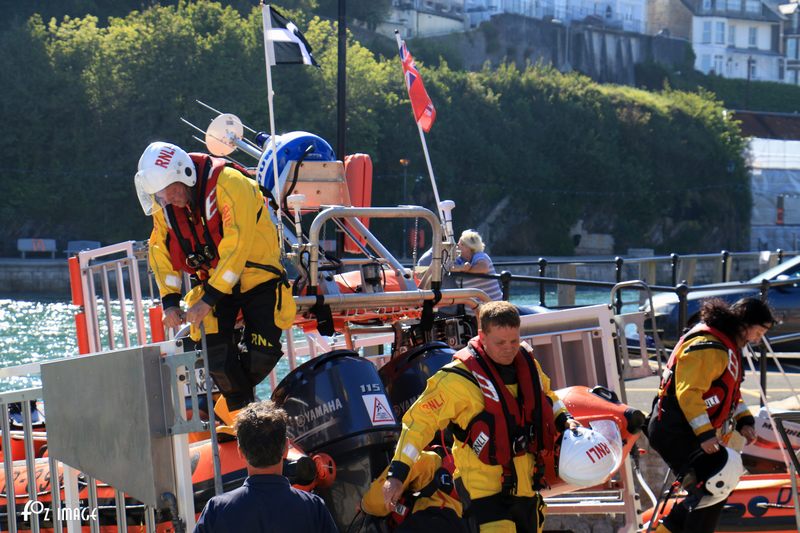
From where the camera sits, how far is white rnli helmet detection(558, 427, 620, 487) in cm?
509

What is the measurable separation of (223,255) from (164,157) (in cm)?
60

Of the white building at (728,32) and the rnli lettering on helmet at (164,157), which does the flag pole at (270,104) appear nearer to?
the rnli lettering on helmet at (164,157)

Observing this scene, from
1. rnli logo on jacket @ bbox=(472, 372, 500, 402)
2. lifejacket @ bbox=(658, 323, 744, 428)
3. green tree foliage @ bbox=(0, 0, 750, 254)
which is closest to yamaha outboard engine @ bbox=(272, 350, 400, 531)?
rnli logo on jacket @ bbox=(472, 372, 500, 402)

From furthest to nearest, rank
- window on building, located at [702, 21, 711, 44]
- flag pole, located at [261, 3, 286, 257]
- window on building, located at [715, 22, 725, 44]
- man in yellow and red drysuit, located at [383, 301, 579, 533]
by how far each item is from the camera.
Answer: window on building, located at [715, 22, 725, 44]
window on building, located at [702, 21, 711, 44]
flag pole, located at [261, 3, 286, 257]
man in yellow and red drysuit, located at [383, 301, 579, 533]

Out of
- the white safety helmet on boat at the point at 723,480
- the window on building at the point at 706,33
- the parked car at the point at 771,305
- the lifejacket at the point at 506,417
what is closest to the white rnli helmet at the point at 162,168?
the lifejacket at the point at 506,417

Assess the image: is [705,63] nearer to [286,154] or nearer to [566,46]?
[566,46]

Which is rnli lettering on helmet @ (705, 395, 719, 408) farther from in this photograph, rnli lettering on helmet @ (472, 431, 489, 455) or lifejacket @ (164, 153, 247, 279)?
lifejacket @ (164, 153, 247, 279)

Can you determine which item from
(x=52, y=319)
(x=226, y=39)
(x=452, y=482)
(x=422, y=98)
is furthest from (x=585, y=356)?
(x=226, y=39)

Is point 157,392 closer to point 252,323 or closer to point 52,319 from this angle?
point 252,323

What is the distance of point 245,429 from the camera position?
150 inches

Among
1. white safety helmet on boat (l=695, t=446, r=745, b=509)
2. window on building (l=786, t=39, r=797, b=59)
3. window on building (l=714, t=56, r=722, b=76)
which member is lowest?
white safety helmet on boat (l=695, t=446, r=745, b=509)

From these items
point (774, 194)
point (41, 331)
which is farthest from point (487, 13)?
point (41, 331)

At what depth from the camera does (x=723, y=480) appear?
5840 mm

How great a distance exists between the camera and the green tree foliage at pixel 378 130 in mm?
52781
